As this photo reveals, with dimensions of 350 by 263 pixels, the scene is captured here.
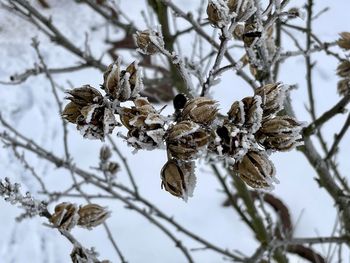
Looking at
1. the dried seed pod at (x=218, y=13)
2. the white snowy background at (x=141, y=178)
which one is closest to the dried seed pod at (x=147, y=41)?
the dried seed pod at (x=218, y=13)

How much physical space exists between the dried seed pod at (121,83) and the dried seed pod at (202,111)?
7 cm

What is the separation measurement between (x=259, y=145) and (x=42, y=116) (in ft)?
10.5

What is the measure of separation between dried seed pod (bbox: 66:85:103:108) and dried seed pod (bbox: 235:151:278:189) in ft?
0.65

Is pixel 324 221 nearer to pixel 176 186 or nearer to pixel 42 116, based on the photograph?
pixel 42 116

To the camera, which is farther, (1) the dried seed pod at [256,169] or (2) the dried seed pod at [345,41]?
(2) the dried seed pod at [345,41]

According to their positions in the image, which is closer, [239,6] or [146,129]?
[146,129]

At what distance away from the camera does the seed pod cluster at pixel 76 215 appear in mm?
843

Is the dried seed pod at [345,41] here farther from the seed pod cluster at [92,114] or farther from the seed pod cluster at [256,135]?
the seed pod cluster at [92,114]

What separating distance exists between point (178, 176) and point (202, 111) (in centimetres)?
9

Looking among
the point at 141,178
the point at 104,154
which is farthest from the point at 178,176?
the point at 141,178

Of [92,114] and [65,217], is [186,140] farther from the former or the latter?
[65,217]

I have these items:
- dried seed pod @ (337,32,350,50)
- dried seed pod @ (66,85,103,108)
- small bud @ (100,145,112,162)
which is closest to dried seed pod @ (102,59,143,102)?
dried seed pod @ (66,85,103,108)

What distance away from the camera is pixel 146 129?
23.6 inches

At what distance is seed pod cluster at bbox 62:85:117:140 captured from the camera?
2.05ft
